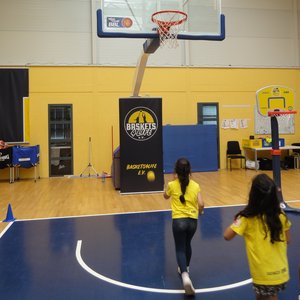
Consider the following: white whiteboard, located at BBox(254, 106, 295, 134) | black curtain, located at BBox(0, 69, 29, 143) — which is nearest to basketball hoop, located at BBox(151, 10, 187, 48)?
black curtain, located at BBox(0, 69, 29, 143)

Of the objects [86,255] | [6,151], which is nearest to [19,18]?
[6,151]

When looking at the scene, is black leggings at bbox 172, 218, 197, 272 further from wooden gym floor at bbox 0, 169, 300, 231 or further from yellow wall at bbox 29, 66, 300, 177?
yellow wall at bbox 29, 66, 300, 177

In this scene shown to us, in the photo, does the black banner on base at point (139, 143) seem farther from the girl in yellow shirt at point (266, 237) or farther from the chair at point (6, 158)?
the girl in yellow shirt at point (266, 237)

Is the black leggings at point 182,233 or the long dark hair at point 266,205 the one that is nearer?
the long dark hair at point 266,205

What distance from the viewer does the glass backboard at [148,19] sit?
5.25 meters

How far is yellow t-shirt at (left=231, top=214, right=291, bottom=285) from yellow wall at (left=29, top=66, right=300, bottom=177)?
9.23 metres

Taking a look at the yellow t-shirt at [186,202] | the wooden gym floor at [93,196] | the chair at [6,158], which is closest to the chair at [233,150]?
the wooden gym floor at [93,196]

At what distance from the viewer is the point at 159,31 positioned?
17.3ft

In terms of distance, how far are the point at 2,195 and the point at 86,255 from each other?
4816mm

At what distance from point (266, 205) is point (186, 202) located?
3.26 feet

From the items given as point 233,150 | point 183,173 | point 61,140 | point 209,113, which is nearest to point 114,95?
point 61,140

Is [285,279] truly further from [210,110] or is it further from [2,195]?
[210,110]

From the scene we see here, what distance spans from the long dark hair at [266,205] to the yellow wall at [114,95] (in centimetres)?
927

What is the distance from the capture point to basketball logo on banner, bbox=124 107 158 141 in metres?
7.43
